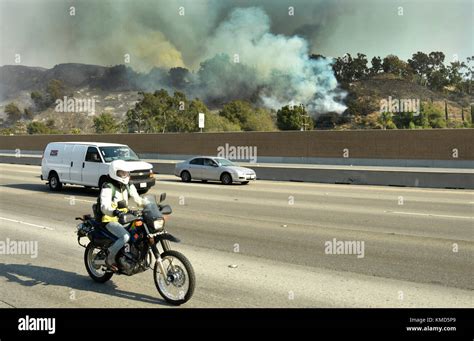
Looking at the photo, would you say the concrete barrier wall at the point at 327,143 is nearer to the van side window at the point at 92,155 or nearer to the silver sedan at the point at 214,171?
the silver sedan at the point at 214,171

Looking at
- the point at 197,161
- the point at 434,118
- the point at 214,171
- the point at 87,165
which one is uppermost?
the point at 434,118

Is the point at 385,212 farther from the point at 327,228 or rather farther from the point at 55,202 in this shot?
the point at 55,202

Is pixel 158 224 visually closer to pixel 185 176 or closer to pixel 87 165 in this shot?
pixel 87 165

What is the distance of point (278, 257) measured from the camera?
8.31 metres

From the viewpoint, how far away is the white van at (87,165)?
17.0 metres

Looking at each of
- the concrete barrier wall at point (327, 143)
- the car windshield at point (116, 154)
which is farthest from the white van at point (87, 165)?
the concrete barrier wall at point (327, 143)

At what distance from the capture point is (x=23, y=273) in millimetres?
7449

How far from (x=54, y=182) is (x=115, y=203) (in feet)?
45.7

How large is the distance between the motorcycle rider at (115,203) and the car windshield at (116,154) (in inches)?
450

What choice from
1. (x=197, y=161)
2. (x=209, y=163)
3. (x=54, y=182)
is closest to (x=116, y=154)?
(x=54, y=182)

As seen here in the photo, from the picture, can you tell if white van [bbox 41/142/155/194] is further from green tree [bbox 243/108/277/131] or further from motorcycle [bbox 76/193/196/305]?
green tree [bbox 243/108/277/131]

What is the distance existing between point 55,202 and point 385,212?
Answer: 10.5 meters

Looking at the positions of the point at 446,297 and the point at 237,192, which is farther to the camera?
the point at 237,192
